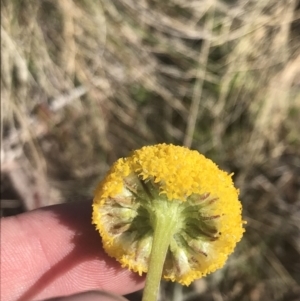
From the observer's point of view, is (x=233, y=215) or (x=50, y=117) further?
(x=50, y=117)

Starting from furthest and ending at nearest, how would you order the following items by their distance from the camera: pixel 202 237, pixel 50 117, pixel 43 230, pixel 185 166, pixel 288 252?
pixel 50 117, pixel 288 252, pixel 43 230, pixel 202 237, pixel 185 166

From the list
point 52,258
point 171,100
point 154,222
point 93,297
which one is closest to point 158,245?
point 154,222

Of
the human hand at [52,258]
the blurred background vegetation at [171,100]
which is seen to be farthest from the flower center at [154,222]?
the blurred background vegetation at [171,100]

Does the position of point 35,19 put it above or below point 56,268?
above

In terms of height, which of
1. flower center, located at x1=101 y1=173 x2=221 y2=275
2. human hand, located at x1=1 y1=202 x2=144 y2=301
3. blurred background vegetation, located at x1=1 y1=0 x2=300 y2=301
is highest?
blurred background vegetation, located at x1=1 y1=0 x2=300 y2=301

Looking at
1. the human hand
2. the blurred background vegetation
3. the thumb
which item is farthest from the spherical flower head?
the blurred background vegetation

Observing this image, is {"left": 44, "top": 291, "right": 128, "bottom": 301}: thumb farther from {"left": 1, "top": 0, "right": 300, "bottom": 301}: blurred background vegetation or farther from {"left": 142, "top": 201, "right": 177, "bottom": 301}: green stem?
{"left": 1, "top": 0, "right": 300, "bottom": 301}: blurred background vegetation

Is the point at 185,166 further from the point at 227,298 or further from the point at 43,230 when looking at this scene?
the point at 227,298

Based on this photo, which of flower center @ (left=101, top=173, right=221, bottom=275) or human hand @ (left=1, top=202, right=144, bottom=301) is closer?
flower center @ (left=101, top=173, right=221, bottom=275)

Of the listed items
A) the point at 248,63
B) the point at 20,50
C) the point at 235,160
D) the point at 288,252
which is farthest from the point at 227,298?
the point at 20,50
